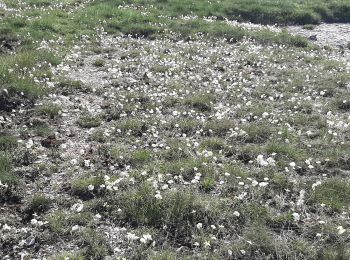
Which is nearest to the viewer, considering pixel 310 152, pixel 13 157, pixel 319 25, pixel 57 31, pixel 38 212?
pixel 38 212

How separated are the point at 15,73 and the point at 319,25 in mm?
13971

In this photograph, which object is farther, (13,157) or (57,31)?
(57,31)

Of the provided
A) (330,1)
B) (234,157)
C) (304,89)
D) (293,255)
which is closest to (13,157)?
(234,157)

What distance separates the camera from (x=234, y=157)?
9.48 m

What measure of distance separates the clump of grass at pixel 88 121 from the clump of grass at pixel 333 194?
511 cm

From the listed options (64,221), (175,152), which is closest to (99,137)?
(175,152)

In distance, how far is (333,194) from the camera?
320 inches

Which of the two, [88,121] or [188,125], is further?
[88,121]

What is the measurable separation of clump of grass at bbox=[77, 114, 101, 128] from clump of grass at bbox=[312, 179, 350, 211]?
511 centimetres

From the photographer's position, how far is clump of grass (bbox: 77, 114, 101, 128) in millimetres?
10688

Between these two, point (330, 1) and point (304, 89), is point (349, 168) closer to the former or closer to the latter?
point (304, 89)

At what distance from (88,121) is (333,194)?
557 cm

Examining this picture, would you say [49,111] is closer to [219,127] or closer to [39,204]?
[39,204]

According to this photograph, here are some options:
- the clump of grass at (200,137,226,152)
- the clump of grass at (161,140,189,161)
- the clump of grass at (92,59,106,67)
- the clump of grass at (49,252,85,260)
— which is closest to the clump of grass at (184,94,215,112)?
the clump of grass at (200,137,226,152)
